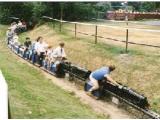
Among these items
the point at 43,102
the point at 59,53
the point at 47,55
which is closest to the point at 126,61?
the point at 59,53

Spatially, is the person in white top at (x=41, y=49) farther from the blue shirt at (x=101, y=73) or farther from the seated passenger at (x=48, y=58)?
the blue shirt at (x=101, y=73)

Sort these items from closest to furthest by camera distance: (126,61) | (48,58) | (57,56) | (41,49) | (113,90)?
(113,90) → (126,61) → (57,56) → (48,58) → (41,49)

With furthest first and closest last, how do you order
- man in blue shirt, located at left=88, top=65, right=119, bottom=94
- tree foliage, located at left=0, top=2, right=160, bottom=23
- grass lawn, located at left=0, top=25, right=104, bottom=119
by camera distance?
1. tree foliage, located at left=0, top=2, right=160, bottom=23
2. man in blue shirt, located at left=88, top=65, right=119, bottom=94
3. grass lawn, located at left=0, top=25, right=104, bottom=119

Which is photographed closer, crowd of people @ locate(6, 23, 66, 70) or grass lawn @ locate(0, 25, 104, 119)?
grass lawn @ locate(0, 25, 104, 119)

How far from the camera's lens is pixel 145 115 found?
390 inches

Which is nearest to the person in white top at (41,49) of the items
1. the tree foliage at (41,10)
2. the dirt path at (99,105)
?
the dirt path at (99,105)

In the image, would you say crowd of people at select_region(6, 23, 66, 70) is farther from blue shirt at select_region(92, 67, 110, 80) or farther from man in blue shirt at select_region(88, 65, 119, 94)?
blue shirt at select_region(92, 67, 110, 80)

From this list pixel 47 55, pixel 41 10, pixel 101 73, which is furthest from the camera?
pixel 41 10

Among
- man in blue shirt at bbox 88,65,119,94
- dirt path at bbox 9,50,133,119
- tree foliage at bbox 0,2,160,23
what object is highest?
tree foliage at bbox 0,2,160,23

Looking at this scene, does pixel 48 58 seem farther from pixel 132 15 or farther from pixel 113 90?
pixel 132 15

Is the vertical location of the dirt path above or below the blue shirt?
below

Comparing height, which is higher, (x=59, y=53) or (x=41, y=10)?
(x=41, y=10)

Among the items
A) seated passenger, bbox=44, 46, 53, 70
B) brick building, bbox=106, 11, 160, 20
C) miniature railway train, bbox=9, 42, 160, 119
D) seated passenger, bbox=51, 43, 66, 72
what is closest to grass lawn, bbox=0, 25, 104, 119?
miniature railway train, bbox=9, 42, 160, 119

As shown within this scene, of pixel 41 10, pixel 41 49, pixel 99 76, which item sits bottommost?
pixel 41 49
